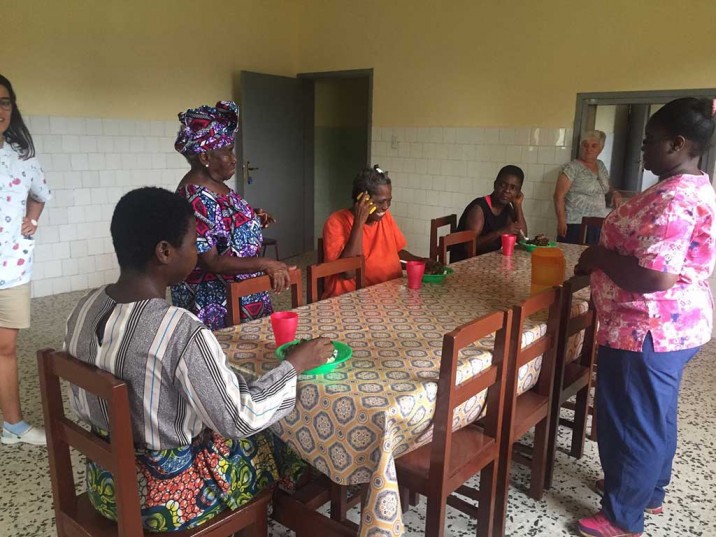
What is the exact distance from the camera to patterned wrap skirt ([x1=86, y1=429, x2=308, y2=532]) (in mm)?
1284

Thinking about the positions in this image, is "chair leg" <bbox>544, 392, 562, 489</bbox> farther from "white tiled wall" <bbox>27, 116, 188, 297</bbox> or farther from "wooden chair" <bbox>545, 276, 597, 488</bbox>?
"white tiled wall" <bbox>27, 116, 188, 297</bbox>

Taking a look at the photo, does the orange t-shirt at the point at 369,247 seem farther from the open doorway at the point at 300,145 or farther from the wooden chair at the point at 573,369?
the open doorway at the point at 300,145

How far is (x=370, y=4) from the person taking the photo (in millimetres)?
5340

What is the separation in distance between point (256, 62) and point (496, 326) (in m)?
4.90

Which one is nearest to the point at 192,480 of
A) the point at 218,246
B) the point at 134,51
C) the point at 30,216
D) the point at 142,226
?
the point at 142,226

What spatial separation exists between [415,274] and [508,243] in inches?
34.4

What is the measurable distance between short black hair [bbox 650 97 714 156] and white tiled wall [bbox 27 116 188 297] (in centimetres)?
425

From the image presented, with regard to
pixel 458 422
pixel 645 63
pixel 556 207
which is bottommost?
pixel 458 422

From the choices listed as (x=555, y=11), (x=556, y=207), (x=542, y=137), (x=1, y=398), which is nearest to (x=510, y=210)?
(x=556, y=207)

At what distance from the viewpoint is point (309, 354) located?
1443mm

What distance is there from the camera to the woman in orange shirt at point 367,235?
8.32 feet

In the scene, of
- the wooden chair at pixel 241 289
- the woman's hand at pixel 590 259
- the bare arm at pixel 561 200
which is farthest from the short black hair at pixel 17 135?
the bare arm at pixel 561 200

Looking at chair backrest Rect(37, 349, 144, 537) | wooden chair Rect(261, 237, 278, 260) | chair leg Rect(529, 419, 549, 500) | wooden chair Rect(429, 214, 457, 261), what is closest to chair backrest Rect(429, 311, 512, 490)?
chair leg Rect(529, 419, 549, 500)

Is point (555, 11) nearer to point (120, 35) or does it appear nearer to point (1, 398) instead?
point (120, 35)
